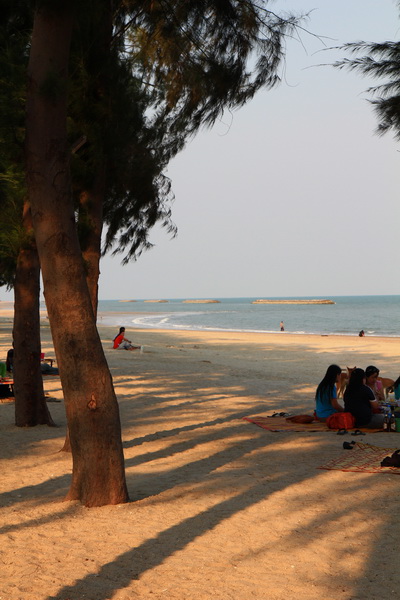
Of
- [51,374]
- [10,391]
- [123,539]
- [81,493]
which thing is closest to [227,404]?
[10,391]

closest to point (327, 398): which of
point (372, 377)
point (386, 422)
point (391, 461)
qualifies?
point (386, 422)

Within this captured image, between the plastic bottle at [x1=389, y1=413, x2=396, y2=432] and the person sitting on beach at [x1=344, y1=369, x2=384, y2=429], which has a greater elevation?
the person sitting on beach at [x1=344, y1=369, x2=384, y2=429]

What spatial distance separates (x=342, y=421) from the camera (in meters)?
9.79

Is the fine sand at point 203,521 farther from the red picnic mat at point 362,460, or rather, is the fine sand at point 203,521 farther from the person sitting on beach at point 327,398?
the person sitting on beach at point 327,398

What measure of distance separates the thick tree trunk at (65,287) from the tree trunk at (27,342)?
4.25m

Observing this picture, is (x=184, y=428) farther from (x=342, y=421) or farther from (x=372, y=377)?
(x=372, y=377)

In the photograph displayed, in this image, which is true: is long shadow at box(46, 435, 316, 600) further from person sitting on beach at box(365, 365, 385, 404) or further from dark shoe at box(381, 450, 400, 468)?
person sitting on beach at box(365, 365, 385, 404)

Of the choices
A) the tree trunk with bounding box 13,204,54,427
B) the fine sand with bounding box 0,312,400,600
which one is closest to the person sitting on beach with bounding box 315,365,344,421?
the fine sand with bounding box 0,312,400,600

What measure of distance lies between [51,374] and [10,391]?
119 inches

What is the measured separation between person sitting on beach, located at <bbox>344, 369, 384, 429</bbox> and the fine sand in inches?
17.1

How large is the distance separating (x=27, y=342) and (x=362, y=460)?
5.38 meters

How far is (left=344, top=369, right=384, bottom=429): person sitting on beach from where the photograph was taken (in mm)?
9852

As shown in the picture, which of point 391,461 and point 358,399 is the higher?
point 358,399

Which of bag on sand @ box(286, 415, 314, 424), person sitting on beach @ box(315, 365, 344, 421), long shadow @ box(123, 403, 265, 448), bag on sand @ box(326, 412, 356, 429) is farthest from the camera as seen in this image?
bag on sand @ box(286, 415, 314, 424)
